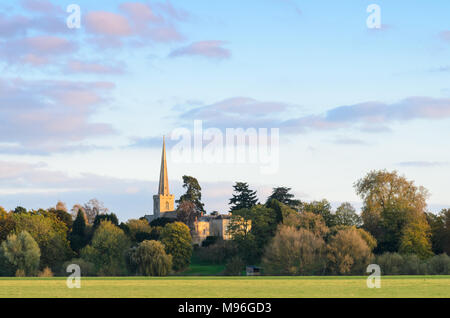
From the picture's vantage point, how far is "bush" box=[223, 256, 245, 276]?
77188 mm

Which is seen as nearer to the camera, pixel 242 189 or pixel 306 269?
pixel 306 269

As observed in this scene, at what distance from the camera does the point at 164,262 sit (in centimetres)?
7069

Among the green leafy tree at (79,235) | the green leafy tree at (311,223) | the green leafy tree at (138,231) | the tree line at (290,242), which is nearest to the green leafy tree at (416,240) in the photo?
the tree line at (290,242)

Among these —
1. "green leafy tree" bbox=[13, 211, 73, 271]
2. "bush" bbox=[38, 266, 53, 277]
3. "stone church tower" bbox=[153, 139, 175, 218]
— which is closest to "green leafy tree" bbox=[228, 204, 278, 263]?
"green leafy tree" bbox=[13, 211, 73, 271]

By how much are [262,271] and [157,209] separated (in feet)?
344

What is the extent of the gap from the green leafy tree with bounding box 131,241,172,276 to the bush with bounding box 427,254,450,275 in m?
26.8

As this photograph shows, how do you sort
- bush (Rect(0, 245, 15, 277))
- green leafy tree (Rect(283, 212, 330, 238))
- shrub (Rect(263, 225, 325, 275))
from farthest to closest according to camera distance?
bush (Rect(0, 245, 15, 277)) → green leafy tree (Rect(283, 212, 330, 238)) → shrub (Rect(263, 225, 325, 275))

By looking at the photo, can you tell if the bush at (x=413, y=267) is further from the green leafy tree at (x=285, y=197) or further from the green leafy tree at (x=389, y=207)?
the green leafy tree at (x=285, y=197)

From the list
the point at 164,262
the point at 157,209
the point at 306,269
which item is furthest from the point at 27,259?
the point at 157,209

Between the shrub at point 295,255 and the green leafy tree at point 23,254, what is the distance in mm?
24966

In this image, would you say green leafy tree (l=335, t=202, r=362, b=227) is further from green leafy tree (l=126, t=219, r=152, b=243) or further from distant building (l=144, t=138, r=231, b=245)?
distant building (l=144, t=138, r=231, b=245)

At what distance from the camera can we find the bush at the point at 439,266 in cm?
6459

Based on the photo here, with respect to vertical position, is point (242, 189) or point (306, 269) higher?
point (242, 189)
